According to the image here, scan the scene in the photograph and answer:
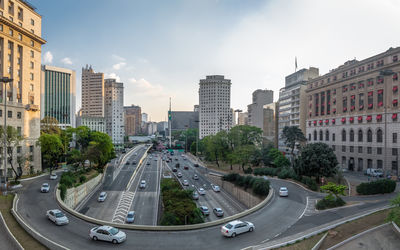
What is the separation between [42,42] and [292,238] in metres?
66.9

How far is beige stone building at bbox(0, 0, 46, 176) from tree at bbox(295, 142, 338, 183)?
56433 millimetres

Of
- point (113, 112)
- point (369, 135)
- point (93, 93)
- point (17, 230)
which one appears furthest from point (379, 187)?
point (93, 93)

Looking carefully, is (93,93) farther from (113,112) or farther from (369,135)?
(369,135)

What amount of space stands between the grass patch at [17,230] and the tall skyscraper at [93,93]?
169645mm

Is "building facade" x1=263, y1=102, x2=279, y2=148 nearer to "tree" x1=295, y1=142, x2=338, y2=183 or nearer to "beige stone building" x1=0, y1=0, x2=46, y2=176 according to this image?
"tree" x1=295, y1=142, x2=338, y2=183

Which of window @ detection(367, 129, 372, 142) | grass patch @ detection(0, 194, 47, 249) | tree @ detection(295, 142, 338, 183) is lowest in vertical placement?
grass patch @ detection(0, 194, 47, 249)

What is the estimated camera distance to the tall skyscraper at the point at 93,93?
186750mm

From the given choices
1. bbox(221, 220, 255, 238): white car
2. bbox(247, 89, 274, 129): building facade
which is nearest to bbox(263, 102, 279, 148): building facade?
bbox(247, 89, 274, 129): building facade

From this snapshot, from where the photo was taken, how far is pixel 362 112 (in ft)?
209

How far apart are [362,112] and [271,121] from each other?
6342 centimetres

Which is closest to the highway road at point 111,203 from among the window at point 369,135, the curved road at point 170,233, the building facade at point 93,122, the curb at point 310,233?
the curved road at point 170,233

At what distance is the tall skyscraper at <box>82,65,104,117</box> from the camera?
186750 mm

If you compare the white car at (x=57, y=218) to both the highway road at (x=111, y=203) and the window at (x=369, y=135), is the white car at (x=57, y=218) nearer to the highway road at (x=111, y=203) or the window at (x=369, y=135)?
the highway road at (x=111, y=203)

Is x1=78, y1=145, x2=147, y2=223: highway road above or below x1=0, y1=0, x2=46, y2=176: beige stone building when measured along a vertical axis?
below
